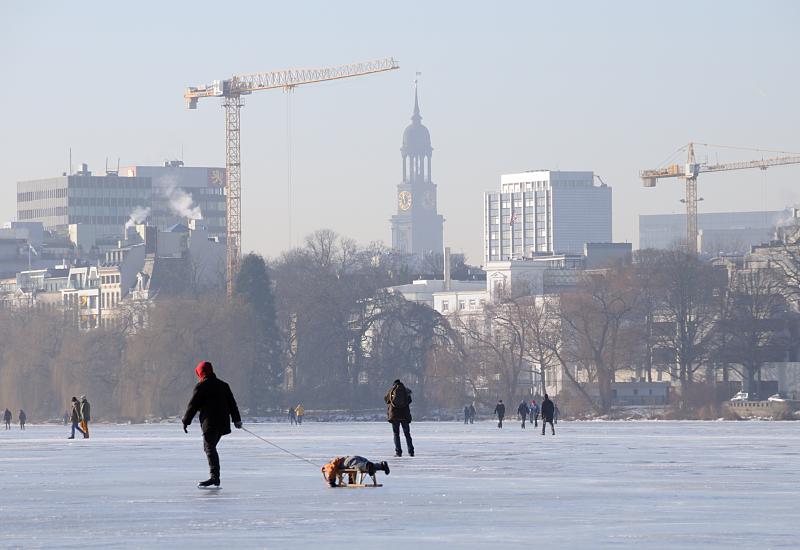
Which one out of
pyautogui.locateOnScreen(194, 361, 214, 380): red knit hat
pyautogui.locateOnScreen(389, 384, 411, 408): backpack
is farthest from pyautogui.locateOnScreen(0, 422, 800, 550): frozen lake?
pyautogui.locateOnScreen(194, 361, 214, 380): red knit hat

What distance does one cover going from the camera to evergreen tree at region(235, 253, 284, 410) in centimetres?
13838

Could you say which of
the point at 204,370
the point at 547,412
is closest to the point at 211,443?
the point at 204,370

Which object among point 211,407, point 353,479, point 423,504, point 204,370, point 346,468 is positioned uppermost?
point 204,370

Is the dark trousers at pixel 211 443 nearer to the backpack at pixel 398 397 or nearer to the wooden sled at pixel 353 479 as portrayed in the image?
the wooden sled at pixel 353 479

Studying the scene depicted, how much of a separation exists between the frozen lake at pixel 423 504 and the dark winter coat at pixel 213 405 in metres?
0.93

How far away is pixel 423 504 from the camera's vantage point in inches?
1011

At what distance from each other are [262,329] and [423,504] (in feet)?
377

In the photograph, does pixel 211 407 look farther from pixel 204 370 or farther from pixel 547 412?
pixel 547 412

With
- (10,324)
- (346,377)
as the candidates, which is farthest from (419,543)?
(10,324)

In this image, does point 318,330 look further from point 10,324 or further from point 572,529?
point 572,529

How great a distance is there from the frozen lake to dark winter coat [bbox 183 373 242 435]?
93 cm

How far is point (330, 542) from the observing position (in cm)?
2083

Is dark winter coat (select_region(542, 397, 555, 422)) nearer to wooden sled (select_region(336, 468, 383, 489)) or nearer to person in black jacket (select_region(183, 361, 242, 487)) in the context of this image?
wooden sled (select_region(336, 468, 383, 489))

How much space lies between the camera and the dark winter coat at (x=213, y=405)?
28109 millimetres
